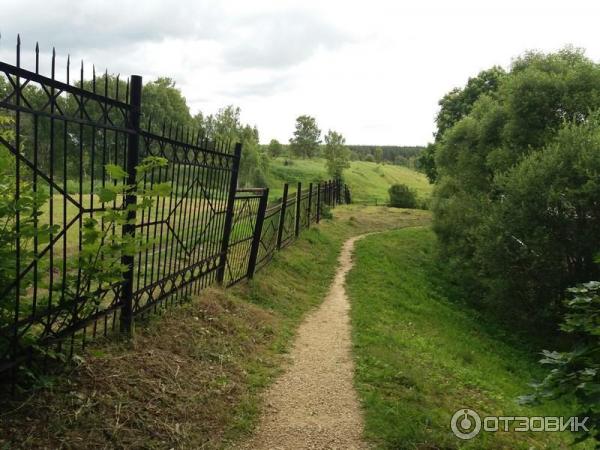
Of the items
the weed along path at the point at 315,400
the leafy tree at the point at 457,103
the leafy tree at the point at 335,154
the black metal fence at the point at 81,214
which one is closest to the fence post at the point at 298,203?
the black metal fence at the point at 81,214

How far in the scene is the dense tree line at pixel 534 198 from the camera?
1248 centimetres

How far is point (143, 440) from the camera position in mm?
3809

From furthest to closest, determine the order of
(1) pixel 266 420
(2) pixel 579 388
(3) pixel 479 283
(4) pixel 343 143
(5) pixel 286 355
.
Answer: (4) pixel 343 143 < (3) pixel 479 283 < (5) pixel 286 355 < (1) pixel 266 420 < (2) pixel 579 388

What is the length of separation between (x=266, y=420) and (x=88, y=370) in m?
1.95

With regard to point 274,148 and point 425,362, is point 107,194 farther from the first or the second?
point 274,148

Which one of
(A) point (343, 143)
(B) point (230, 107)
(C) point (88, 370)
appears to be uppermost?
(B) point (230, 107)

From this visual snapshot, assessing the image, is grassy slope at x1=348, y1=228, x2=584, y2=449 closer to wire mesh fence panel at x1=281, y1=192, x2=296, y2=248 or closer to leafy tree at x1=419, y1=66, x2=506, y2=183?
wire mesh fence panel at x1=281, y1=192, x2=296, y2=248

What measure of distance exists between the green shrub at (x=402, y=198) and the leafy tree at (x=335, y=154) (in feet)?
29.9

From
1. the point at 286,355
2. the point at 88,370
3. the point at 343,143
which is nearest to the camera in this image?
the point at 88,370

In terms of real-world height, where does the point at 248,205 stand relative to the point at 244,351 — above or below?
above

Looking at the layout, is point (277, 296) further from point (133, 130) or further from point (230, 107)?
point (230, 107)

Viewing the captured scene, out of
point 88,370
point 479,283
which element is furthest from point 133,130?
point 479,283

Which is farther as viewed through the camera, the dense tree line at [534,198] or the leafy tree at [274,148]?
the leafy tree at [274,148]

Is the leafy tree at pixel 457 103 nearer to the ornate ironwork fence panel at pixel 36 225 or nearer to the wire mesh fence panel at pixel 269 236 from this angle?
the wire mesh fence panel at pixel 269 236
